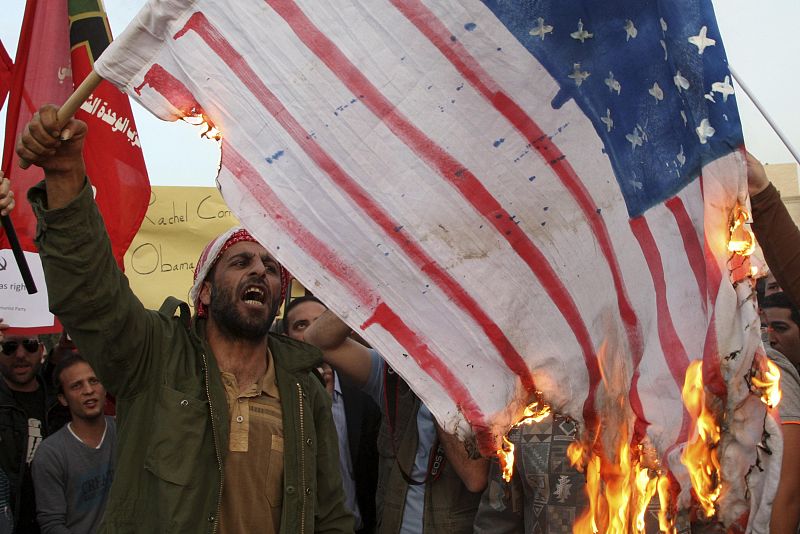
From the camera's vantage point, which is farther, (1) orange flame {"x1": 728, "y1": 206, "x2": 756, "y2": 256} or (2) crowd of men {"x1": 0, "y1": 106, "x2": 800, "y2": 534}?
(2) crowd of men {"x1": 0, "y1": 106, "x2": 800, "y2": 534}

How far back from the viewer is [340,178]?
210cm

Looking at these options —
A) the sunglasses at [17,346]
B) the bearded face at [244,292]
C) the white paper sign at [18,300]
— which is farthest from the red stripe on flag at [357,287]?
the sunglasses at [17,346]

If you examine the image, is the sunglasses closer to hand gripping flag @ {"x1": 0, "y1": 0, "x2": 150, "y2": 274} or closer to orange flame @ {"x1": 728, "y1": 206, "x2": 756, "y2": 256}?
hand gripping flag @ {"x1": 0, "y1": 0, "x2": 150, "y2": 274}

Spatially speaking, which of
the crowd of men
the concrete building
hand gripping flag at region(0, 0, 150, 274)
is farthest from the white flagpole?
the concrete building

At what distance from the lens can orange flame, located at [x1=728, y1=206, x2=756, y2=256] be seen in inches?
95.2

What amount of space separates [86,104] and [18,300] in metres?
1.25

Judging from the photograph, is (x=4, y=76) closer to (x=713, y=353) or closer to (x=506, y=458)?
(x=506, y=458)

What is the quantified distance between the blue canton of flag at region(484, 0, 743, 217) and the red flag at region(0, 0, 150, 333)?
2854 millimetres

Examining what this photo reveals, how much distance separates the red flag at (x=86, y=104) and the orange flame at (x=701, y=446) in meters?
3.00

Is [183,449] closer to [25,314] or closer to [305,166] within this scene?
[305,166]

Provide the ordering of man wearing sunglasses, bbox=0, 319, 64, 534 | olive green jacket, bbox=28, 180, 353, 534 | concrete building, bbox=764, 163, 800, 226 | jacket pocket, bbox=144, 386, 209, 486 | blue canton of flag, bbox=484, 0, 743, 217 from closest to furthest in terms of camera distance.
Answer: blue canton of flag, bbox=484, 0, 743, 217, olive green jacket, bbox=28, 180, 353, 534, jacket pocket, bbox=144, 386, 209, 486, man wearing sunglasses, bbox=0, 319, 64, 534, concrete building, bbox=764, 163, 800, 226

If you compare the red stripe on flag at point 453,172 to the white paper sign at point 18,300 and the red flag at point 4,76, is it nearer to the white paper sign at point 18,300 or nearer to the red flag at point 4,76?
the red flag at point 4,76

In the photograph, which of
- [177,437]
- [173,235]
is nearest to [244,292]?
[177,437]

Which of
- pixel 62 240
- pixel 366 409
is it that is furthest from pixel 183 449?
pixel 366 409
